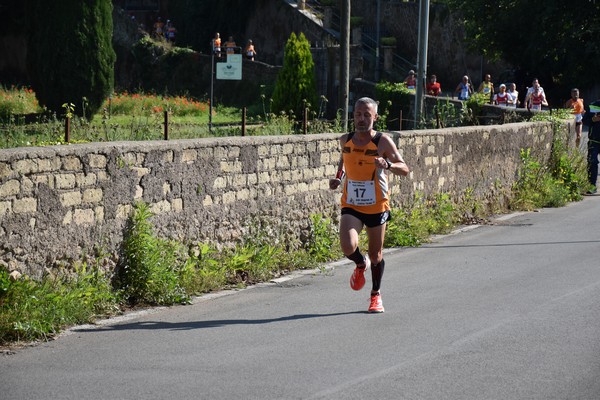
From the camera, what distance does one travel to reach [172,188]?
411 inches

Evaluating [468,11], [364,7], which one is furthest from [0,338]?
[364,7]

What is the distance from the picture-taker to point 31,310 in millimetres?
8406

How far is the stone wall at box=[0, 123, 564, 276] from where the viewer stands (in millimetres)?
8812

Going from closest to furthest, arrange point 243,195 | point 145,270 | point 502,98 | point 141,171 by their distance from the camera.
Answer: point 145,270
point 141,171
point 243,195
point 502,98

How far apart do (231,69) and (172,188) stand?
2091 centimetres

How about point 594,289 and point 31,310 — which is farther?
point 594,289

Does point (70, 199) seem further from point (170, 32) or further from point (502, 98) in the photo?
point (170, 32)

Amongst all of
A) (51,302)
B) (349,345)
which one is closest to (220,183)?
(51,302)

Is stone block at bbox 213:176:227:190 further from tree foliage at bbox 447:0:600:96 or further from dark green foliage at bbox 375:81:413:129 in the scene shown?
tree foliage at bbox 447:0:600:96

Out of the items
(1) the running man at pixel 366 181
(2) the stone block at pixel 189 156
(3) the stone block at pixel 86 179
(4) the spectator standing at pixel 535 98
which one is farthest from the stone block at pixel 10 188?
(4) the spectator standing at pixel 535 98

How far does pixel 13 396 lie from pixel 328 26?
42.3 m

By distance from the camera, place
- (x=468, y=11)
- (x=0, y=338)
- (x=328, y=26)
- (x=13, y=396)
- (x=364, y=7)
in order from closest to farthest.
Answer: (x=13, y=396), (x=0, y=338), (x=468, y=11), (x=328, y=26), (x=364, y=7)

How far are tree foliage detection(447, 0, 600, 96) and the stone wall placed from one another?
2733 cm

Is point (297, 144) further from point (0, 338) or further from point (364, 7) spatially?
point (364, 7)
